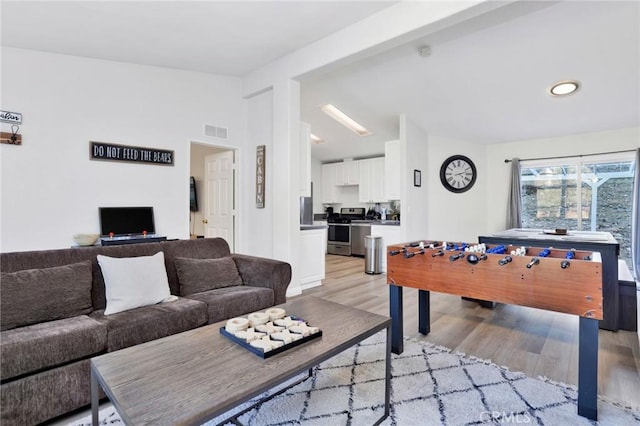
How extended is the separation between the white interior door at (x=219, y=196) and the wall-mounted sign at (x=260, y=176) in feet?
1.78

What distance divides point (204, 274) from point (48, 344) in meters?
1.17

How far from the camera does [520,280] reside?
6.48 feet

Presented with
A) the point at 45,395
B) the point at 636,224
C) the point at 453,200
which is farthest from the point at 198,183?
the point at 636,224

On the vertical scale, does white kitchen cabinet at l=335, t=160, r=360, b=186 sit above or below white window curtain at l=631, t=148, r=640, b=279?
above

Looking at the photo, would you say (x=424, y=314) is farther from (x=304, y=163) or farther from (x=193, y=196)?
(x=193, y=196)

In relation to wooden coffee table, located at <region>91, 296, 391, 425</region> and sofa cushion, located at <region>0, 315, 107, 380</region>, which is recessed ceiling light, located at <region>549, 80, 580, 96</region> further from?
sofa cushion, located at <region>0, 315, 107, 380</region>

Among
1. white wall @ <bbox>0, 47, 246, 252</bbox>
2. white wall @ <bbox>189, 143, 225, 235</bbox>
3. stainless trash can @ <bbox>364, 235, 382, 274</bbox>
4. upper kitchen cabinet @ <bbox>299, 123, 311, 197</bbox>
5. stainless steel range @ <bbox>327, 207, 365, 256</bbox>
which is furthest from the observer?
stainless steel range @ <bbox>327, 207, 365, 256</bbox>

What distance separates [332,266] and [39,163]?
15.0 ft

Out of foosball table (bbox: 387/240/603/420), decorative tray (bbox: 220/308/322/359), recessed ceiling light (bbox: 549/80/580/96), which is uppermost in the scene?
recessed ceiling light (bbox: 549/80/580/96)

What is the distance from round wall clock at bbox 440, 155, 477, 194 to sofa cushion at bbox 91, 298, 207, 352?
5.07 m

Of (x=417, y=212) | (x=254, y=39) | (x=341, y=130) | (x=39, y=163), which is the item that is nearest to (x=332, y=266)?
(x=417, y=212)

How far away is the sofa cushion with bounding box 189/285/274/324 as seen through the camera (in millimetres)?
2369

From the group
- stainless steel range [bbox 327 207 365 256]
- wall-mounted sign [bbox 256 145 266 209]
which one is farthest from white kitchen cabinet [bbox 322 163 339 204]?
wall-mounted sign [bbox 256 145 266 209]

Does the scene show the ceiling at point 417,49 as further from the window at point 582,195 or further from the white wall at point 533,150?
the window at point 582,195
